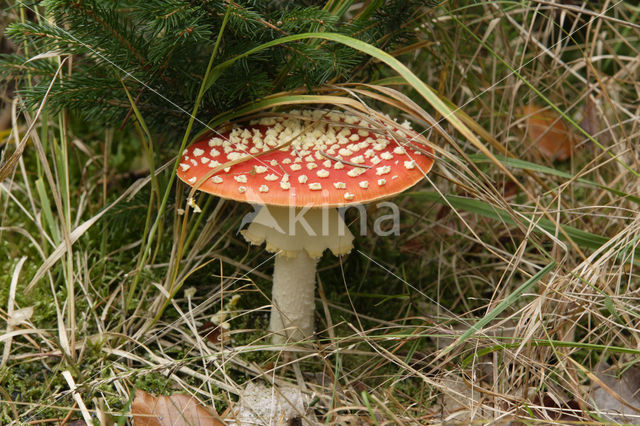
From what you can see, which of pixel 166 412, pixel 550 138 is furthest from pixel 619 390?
pixel 550 138

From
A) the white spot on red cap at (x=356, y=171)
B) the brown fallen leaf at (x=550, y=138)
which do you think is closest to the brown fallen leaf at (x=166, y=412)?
the white spot on red cap at (x=356, y=171)

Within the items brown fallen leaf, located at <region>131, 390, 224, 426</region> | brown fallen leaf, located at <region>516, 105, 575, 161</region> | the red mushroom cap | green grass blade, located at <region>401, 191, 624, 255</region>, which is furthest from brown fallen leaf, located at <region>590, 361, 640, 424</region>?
brown fallen leaf, located at <region>516, 105, 575, 161</region>

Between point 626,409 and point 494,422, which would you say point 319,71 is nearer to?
point 494,422

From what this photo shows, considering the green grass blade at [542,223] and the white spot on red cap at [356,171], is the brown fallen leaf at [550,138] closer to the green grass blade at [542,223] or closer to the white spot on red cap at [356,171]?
the green grass blade at [542,223]

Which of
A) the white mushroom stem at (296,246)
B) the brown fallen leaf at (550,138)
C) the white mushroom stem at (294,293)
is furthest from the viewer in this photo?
the brown fallen leaf at (550,138)

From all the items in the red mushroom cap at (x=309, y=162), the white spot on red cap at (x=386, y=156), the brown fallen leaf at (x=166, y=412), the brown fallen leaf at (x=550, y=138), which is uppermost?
the white spot on red cap at (x=386, y=156)

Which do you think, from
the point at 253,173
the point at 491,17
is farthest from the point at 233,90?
the point at 491,17

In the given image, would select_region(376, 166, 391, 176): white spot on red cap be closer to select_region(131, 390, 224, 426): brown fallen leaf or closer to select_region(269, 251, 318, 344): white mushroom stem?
select_region(269, 251, 318, 344): white mushroom stem
